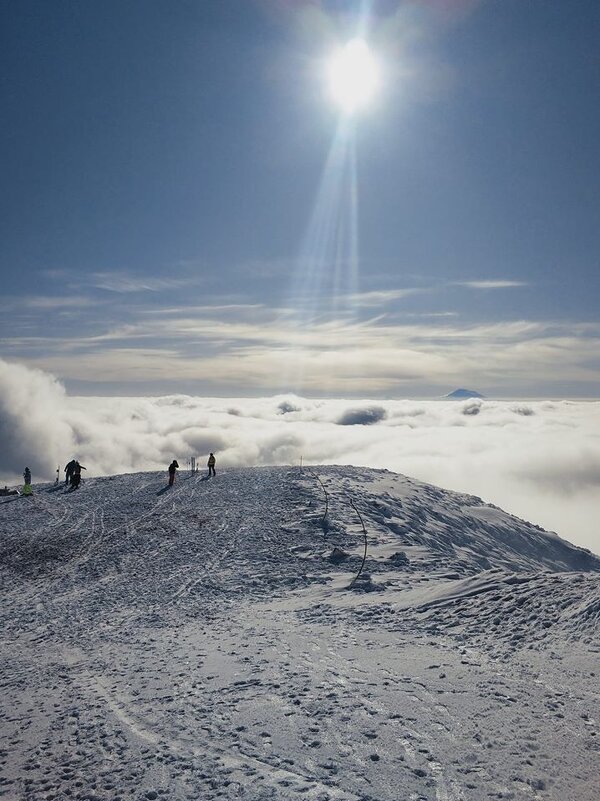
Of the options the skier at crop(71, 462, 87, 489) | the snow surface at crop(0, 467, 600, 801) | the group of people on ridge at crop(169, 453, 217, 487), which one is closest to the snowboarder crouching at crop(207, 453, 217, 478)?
the group of people on ridge at crop(169, 453, 217, 487)

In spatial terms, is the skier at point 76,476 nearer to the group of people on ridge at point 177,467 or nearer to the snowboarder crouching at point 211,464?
the group of people on ridge at point 177,467

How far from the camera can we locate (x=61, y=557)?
2486cm

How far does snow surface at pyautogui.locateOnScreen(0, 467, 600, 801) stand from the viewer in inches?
301

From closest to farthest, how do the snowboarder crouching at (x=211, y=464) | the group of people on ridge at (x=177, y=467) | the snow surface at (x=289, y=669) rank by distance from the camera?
the snow surface at (x=289, y=669)
the group of people on ridge at (x=177, y=467)
the snowboarder crouching at (x=211, y=464)

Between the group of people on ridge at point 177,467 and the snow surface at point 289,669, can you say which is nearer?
the snow surface at point 289,669

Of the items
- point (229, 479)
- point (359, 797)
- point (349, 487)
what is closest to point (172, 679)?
point (359, 797)

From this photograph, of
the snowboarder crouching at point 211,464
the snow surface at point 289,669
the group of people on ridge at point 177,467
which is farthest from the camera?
the snowboarder crouching at point 211,464

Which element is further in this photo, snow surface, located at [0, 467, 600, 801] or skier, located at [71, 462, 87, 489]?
skier, located at [71, 462, 87, 489]

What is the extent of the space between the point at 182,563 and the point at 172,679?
38.1 ft

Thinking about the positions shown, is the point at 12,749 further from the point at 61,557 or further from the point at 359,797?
the point at 61,557

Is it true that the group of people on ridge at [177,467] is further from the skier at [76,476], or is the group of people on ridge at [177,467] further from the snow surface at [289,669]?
the snow surface at [289,669]

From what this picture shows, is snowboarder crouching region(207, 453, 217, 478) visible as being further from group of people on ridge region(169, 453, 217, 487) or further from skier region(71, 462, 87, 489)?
skier region(71, 462, 87, 489)

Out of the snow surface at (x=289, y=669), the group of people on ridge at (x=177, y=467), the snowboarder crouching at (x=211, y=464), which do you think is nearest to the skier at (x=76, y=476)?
the group of people on ridge at (x=177, y=467)

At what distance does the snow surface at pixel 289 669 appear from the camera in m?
7.63
